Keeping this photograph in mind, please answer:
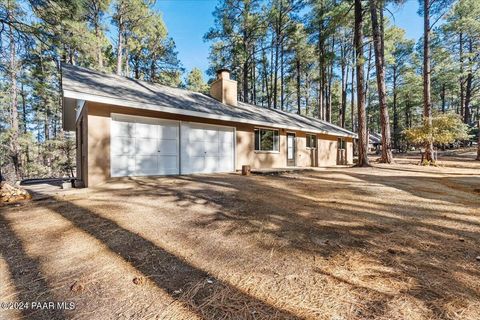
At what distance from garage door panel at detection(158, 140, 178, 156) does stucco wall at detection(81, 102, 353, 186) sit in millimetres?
933

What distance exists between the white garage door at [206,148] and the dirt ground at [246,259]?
4718 mm

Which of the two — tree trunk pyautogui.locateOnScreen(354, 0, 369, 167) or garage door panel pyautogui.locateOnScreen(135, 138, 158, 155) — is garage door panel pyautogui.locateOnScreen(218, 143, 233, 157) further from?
tree trunk pyautogui.locateOnScreen(354, 0, 369, 167)

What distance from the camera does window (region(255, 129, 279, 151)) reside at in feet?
37.2

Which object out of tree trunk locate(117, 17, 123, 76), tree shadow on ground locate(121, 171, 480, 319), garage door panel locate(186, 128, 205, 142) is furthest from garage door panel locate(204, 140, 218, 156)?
tree trunk locate(117, 17, 123, 76)

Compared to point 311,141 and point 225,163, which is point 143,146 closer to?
point 225,163

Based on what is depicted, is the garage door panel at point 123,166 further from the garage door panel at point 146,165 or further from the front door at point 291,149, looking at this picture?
the front door at point 291,149

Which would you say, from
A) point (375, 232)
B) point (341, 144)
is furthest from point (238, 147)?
point (341, 144)

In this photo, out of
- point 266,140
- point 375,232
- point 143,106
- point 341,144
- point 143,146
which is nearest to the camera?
point 375,232

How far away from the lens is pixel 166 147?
328 inches

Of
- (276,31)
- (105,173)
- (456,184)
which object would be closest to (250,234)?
(105,173)

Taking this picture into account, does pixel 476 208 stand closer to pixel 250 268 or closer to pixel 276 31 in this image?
pixel 250 268

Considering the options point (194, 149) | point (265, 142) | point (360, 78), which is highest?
point (360, 78)

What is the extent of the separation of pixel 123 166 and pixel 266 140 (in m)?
6.97

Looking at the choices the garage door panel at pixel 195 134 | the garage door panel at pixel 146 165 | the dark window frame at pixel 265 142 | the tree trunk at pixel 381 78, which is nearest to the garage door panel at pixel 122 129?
the garage door panel at pixel 146 165
